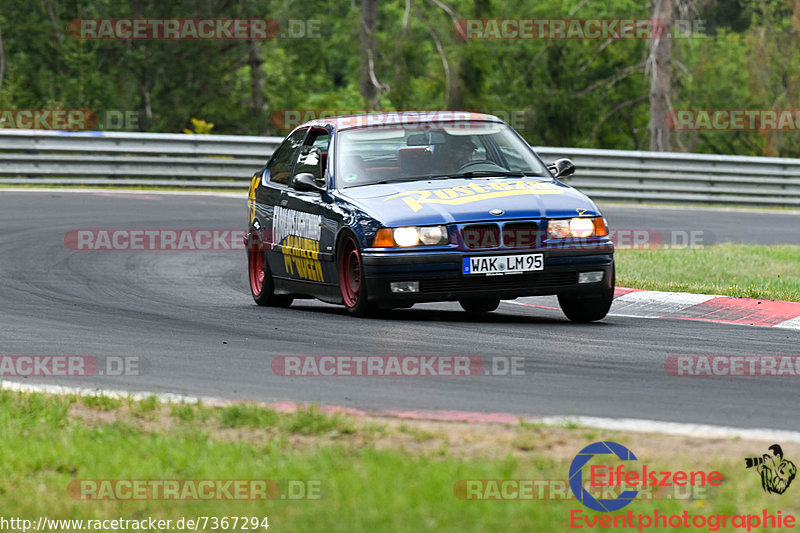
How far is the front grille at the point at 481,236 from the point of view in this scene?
355 inches

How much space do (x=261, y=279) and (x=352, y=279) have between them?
201cm

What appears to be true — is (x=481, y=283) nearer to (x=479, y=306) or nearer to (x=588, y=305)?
(x=588, y=305)

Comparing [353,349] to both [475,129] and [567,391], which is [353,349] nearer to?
[567,391]

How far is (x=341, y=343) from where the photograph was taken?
8.19 m

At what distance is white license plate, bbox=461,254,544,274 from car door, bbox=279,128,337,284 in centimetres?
125

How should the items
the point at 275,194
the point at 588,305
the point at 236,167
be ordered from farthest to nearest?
the point at 236,167, the point at 275,194, the point at 588,305

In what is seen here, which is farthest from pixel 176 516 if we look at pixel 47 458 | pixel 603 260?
pixel 603 260

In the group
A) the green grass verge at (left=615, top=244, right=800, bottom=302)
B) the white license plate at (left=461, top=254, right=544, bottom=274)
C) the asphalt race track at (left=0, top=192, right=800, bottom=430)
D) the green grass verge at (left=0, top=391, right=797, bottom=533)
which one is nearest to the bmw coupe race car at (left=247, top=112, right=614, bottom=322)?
the white license plate at (left=461, top=254, right=544, bottom=274)

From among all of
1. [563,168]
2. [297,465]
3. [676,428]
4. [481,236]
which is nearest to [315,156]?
[563,168]

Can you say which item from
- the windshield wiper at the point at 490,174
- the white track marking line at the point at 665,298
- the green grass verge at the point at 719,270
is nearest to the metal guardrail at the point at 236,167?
the green grass verge at the point at 719,270

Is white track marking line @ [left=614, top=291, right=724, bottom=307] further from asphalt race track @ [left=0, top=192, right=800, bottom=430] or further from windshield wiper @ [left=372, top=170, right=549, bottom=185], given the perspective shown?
windshield wiper @ [left=372, top=170, right=549, bottom=185]

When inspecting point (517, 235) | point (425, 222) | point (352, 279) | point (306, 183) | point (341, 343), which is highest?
point (306, 183)

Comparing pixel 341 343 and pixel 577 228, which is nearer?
pixel 341 343

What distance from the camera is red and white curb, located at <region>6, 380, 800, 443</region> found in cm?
539
